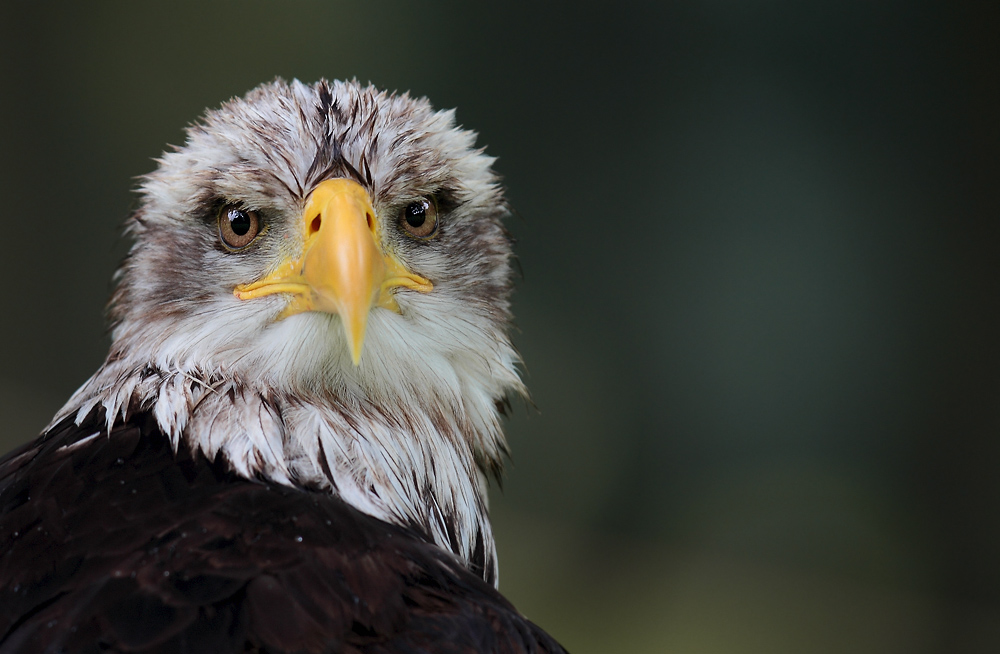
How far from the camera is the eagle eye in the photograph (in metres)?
1.73

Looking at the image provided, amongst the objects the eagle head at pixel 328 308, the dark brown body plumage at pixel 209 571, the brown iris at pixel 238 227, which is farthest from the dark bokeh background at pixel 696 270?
the dark brown body plumage at pixel 209 571

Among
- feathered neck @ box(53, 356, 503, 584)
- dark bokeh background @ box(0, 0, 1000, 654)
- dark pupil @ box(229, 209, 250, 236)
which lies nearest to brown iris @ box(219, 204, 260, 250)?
dark pupil @ box(229, 209, 250, 236)

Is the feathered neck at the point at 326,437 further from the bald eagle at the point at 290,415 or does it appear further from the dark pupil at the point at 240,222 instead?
the dark pupil at the point at 240,222

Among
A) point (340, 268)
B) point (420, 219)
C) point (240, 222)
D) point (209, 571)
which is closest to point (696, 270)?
point (420, 219)

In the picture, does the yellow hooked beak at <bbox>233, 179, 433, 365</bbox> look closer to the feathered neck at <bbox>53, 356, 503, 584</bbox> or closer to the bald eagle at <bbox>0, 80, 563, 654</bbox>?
the bald eagle at <bbox>0, 80, 563, 654</bbox>

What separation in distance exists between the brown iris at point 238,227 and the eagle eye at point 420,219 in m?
0.26

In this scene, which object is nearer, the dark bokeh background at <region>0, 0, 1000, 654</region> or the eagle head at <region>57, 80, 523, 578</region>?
the eagle head at <region>57, 80, 523, 578</region>

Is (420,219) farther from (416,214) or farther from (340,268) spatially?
(340,268)

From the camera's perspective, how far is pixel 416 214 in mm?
1746

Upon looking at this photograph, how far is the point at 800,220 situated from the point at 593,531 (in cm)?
167

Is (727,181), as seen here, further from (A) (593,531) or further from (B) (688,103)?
(A) (593,531)

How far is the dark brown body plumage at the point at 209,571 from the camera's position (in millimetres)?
1134

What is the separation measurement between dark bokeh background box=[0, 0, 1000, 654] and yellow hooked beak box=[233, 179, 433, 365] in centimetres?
263

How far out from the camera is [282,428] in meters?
1.50
